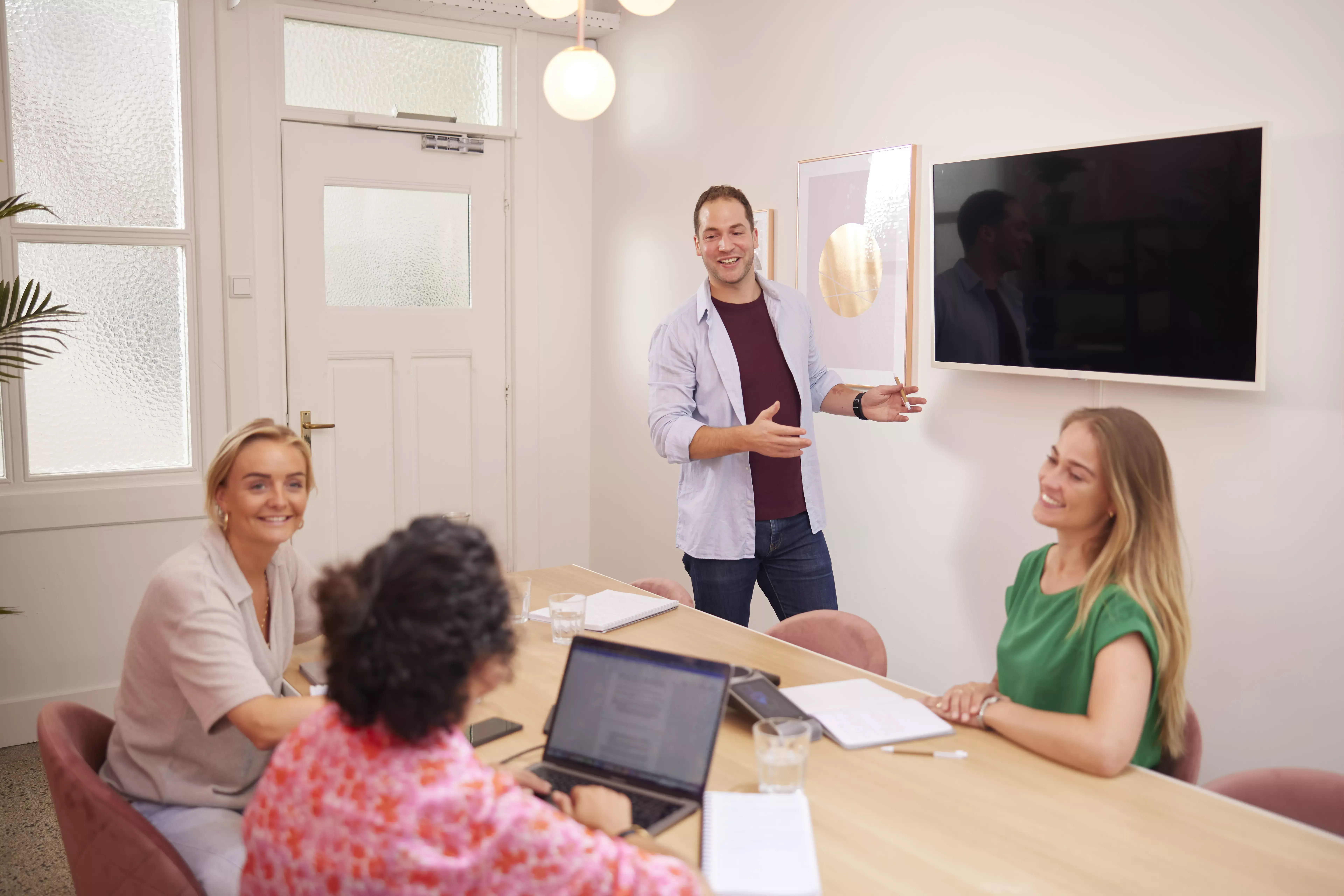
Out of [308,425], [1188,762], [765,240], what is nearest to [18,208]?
[308,425]

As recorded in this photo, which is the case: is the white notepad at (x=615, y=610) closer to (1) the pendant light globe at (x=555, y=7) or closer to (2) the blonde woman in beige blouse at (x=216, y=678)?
(2) the blonde woman in beige blouse at (x=216, y=678)

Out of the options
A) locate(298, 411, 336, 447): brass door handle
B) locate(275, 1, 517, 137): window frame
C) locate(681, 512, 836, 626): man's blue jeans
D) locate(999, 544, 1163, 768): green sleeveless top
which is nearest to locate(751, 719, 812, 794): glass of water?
locate(999, 544, 1163, 768): green sleeveless top

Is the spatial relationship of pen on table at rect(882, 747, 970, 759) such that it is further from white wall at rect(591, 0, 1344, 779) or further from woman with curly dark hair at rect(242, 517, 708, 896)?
white wall at rect(591, 0, 1344, 779)

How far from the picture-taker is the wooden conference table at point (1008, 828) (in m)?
1.35

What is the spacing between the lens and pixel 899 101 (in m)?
3.29

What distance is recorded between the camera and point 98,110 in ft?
12.4

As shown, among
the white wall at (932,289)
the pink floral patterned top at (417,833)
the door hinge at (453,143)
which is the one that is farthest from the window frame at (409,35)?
the pink floral patterned top at (417,833)

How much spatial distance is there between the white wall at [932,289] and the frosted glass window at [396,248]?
2.53ft

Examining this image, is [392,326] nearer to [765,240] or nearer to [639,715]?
[765,240]

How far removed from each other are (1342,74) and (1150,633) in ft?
4.63

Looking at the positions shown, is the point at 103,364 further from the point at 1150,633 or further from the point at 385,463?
the point at 1150,633

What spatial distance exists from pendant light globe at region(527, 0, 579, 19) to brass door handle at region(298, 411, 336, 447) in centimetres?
262

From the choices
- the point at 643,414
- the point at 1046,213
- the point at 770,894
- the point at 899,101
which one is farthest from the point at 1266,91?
the point at 643,414

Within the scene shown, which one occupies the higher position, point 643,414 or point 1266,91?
point 1266,91
